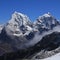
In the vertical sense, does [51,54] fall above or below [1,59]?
below

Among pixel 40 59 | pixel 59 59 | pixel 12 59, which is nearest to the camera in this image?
pixel 59 59

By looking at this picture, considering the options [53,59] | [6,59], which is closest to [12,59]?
[6,59]

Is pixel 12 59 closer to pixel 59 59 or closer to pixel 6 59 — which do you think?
pixel 6 59

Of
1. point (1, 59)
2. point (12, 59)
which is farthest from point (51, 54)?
point (1, 59)

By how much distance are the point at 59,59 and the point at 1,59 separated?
116ft

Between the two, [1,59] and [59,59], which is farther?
[1,59]

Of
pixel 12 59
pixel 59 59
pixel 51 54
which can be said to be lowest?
pixel 59 59

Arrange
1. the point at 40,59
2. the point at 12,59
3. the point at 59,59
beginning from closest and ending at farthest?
the point at 59,59 < the point at 40,59 < the point at 12,59

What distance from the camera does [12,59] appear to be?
302 ft

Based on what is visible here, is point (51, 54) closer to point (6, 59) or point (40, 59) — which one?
point (40, 59)

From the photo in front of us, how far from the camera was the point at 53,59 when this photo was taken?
67812 mm

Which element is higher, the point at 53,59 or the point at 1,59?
the point at 1,59

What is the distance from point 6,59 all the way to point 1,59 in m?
2.44

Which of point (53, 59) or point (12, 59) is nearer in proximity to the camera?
point (53, 59)
